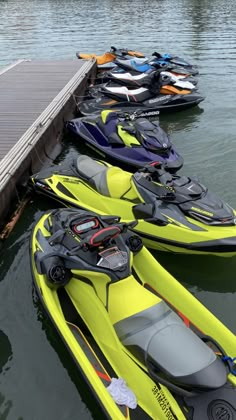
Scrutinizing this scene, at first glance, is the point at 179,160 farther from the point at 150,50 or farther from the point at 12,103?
the point at 150,50

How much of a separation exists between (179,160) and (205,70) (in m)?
7.41

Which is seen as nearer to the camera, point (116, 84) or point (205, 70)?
point (116, 84)

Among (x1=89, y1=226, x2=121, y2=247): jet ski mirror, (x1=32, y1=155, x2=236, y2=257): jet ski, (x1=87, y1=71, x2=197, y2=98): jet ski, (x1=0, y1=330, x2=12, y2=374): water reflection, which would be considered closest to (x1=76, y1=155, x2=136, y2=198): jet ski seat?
(x1=32, y1=155, x2=236, y2=257): jet ski

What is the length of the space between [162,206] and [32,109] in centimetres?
500

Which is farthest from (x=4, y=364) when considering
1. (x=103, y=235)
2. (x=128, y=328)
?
(x=103, y=235)

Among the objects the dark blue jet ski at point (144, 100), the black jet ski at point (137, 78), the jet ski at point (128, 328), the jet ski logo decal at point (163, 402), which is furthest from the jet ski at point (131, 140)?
the jet ski logo decal at point (163, 402)

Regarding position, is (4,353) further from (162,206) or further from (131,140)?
(131,140)

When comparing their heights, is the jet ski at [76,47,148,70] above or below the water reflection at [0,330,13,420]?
above

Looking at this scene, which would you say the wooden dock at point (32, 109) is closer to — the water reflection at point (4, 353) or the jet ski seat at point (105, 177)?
the jet ski seat at point (105, 177)

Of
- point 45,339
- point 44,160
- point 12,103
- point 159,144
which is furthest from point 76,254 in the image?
point 12,103

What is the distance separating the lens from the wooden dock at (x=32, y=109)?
6.67 metres

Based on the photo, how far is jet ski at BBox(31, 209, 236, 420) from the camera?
9.62ft

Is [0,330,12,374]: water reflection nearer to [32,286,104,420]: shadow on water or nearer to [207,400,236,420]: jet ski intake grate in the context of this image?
[32,286,104,420]: shadow on water

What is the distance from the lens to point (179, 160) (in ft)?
23.5
